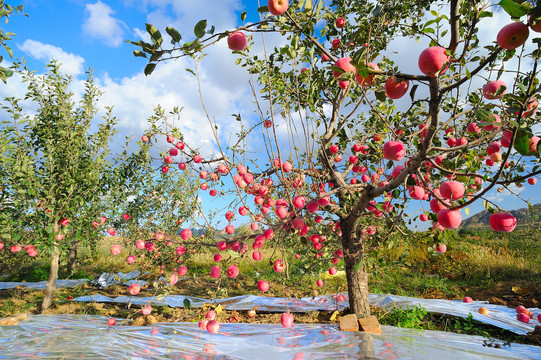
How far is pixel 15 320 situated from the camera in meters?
3.11

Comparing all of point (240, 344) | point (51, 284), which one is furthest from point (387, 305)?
point (51, 284)

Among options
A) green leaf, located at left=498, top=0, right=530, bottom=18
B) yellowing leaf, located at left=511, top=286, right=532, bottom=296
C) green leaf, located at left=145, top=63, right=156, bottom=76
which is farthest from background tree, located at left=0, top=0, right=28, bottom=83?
yellowing leaf, located at left=511, top=286, right=532, bottom=296

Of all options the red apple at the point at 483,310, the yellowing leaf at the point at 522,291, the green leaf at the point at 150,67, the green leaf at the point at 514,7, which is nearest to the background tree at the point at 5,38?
the green leaf at the point at 150,67

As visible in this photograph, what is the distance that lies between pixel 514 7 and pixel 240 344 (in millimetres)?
2748

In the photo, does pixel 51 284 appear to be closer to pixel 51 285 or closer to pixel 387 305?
pixel 51 285

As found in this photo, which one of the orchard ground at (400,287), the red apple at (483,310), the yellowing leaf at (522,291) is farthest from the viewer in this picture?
the yellowing leaf at (522,291)

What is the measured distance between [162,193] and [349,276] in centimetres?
533

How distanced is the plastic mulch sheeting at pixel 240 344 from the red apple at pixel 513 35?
6.54ft

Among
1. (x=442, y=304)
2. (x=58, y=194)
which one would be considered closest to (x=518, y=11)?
(x=442, y=304)

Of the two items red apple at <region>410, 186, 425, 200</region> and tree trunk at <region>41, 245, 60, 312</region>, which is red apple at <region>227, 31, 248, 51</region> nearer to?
red apple at <region>410, 186, 425, 200</region>

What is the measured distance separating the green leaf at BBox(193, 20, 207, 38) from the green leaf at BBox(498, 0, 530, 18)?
1.05m

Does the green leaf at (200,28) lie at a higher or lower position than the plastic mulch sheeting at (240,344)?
higher

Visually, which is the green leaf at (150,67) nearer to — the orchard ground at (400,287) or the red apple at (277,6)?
the red apple at (277,6)

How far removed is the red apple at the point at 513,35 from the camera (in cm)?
101
